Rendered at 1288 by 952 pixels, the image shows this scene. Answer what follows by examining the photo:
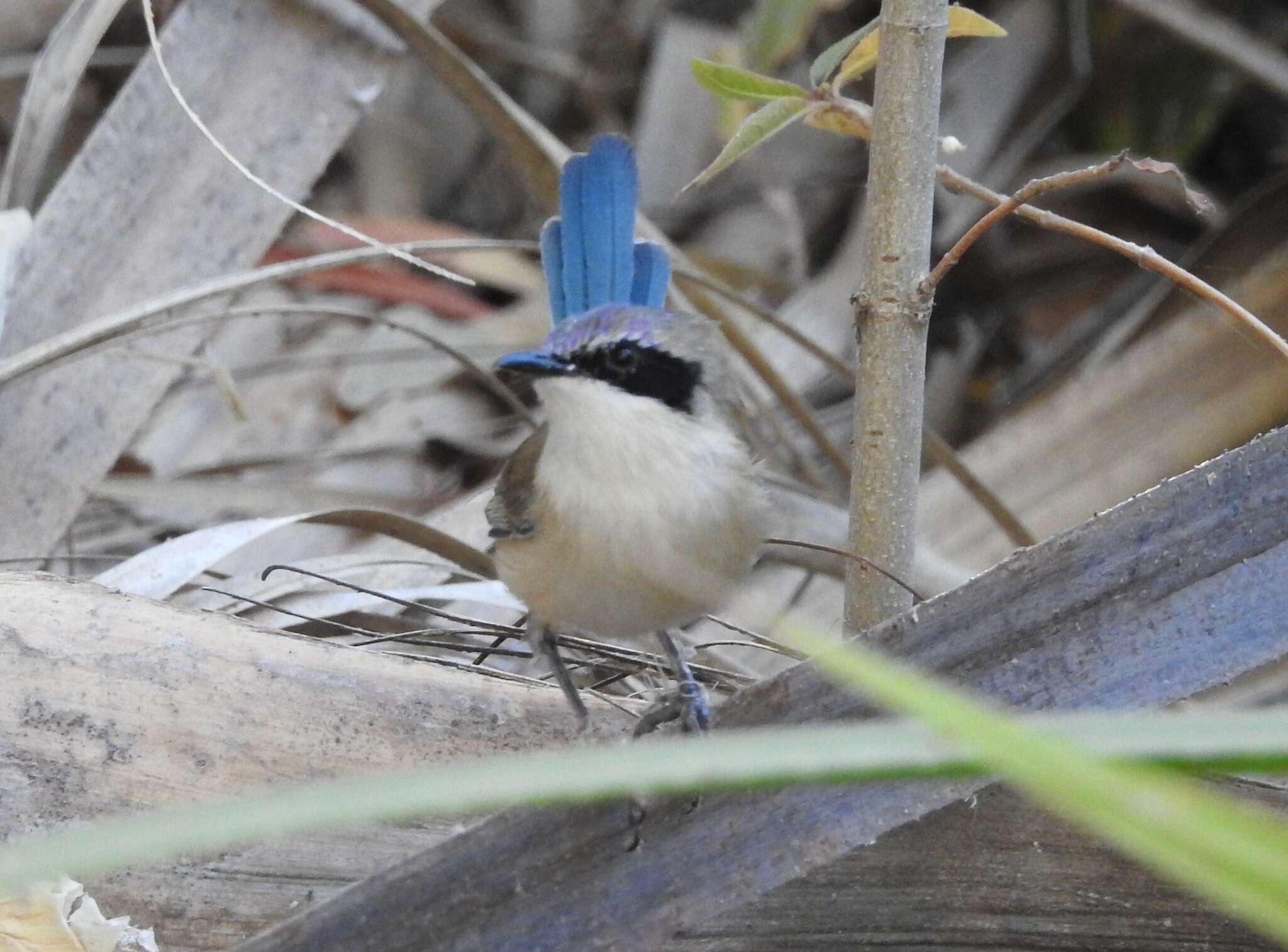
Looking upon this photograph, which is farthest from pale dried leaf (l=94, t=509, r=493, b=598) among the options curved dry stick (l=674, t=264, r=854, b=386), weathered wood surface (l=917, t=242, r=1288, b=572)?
weathered wood surface (l=917, t=242, r=1288, b=572)

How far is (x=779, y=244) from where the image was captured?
4805 millimetres

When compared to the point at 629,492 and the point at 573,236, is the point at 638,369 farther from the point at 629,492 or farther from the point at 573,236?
the point at 573,236

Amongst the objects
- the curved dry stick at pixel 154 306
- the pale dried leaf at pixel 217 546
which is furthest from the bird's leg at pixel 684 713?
the curved dry stick at pixel 154 306

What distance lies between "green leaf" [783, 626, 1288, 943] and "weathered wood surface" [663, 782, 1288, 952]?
0.94m

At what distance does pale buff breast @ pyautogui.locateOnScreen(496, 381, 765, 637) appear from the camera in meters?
1.81

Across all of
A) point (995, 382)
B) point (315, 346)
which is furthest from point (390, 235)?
point (995, 382)

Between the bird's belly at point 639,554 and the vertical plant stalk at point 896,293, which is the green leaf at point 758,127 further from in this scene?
the bird's belly at point 639,554

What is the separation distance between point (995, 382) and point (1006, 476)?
0.97m

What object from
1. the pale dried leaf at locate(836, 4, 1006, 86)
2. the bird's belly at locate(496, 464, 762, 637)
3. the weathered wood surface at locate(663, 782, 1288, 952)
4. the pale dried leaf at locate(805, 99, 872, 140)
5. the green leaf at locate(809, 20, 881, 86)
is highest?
the pale dried leaf at locate(836, 4, 1006, 86)

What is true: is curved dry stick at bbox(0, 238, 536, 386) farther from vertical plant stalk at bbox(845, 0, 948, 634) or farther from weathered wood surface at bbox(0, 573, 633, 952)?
vertical plant stalk at bbox(845, 0, 948, 634)

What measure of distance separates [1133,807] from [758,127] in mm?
1363

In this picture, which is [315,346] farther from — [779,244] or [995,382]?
[995,382]

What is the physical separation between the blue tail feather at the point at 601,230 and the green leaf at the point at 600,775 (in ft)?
5.18

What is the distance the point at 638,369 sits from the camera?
1943 mm
